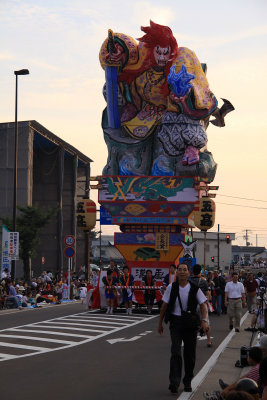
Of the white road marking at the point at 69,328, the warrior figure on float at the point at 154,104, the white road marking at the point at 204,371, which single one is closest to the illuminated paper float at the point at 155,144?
the warrior figure on float at the point at 154,104

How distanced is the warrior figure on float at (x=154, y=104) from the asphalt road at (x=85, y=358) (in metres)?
14.8

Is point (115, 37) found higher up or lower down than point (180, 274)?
higher up

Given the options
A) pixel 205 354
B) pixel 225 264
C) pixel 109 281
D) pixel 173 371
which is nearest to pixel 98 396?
pixel 173 371

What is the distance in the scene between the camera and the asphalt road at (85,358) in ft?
35.1

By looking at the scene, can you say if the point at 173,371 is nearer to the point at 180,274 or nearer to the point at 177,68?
the point at 180,274

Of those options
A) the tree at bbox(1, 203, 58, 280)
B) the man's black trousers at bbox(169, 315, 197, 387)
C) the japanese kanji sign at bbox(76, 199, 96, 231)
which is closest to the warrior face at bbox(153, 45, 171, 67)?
the japanese kanji sign at bbox(76, 199, 96, 231)

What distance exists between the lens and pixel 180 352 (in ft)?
35.9

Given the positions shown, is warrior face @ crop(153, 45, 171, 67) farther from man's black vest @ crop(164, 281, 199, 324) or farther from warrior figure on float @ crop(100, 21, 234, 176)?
man's black vest @ crop(164, 281, 199, 324)

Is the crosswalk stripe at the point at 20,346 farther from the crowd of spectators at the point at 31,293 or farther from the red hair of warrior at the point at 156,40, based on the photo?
the red hair of warrior at the point at 156,40

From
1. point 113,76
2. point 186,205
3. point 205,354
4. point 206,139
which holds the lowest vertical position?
point 205,354

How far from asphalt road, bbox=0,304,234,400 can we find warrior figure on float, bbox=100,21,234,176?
48.6 ft

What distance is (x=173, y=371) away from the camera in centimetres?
1078

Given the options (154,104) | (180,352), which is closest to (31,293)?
(154,104)

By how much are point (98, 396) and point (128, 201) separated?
2656 cm
